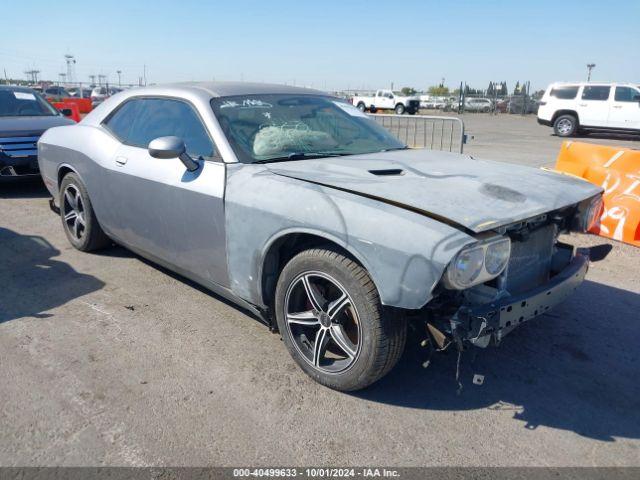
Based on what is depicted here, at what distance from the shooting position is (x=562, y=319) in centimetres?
377

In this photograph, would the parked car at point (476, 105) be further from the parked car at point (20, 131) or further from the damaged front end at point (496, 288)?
the damaged front end at point (496, 288)

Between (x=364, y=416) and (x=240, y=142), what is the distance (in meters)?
1.82

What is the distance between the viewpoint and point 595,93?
→ 60.5 feet

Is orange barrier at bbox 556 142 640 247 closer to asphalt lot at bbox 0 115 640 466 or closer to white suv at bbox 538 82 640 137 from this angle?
asphalt lot at bbox 0 115 640 466

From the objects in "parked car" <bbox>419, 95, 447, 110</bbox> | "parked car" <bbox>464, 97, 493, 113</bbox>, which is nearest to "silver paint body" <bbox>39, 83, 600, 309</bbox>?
"parked car" <bbox>464, 97, 493, 113</bbox>

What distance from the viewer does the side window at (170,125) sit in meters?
3.49

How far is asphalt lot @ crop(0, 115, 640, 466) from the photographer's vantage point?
2412 millimetres

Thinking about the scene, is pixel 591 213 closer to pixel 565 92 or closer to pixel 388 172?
pixel 388 172

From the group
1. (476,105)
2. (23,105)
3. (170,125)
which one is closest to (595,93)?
(23,105)

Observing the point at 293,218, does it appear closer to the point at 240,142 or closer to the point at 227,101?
the point at 240,142

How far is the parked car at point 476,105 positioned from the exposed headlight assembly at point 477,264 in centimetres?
4227

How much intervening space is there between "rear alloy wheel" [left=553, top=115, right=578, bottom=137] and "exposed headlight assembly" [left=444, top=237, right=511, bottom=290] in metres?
18.9

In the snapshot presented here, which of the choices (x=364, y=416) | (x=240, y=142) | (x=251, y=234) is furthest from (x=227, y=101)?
(x=364, y=416)

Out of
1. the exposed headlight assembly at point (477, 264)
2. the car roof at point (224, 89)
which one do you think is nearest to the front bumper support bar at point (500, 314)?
the exposed headlight assembly at point (477, 264)
